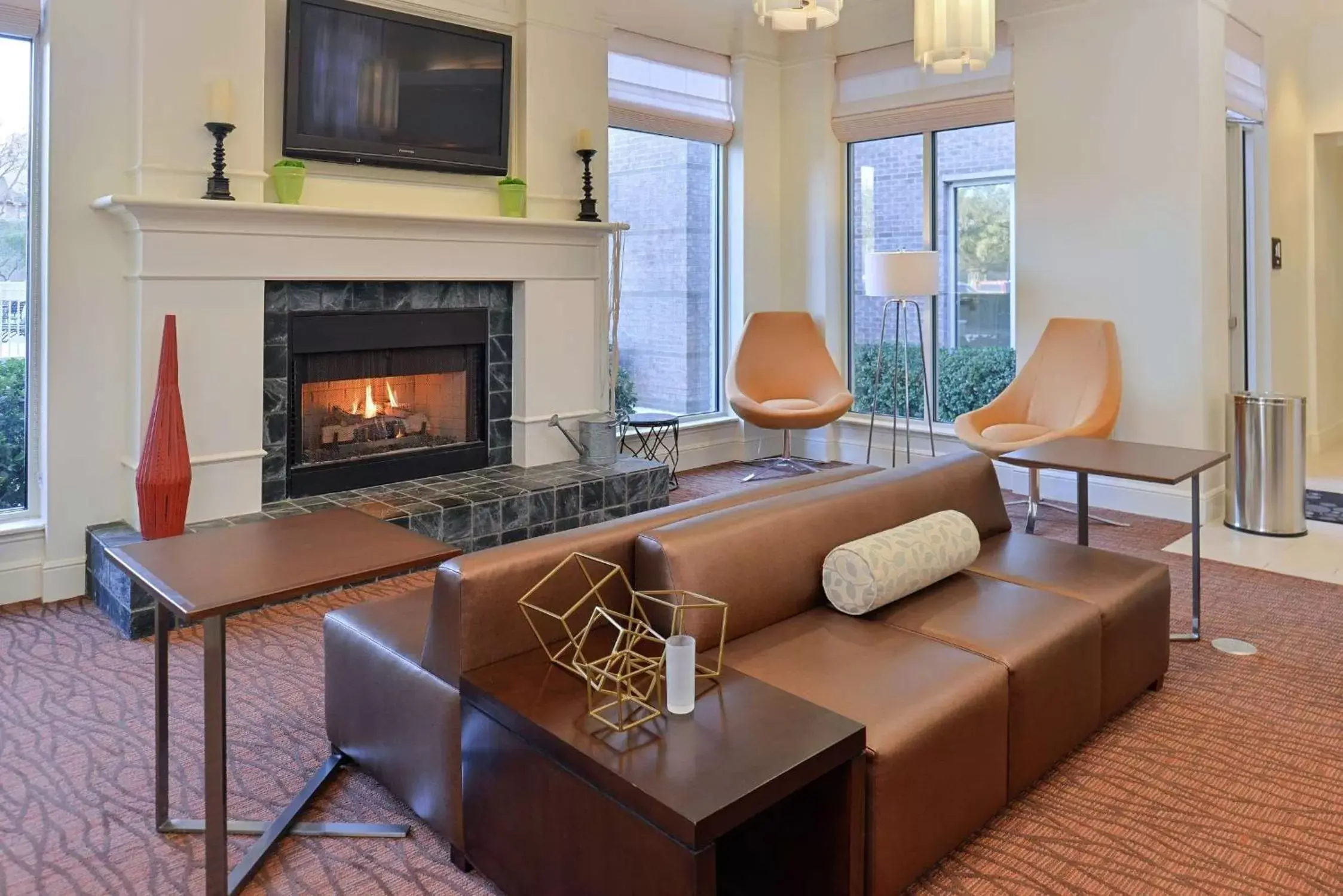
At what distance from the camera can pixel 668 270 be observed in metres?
6.07

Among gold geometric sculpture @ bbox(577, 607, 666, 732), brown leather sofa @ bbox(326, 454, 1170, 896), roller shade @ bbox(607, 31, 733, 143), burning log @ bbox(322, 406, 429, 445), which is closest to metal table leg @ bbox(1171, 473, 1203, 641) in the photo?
brown leather sofa @ bbox(326, 454, 1170, 896)

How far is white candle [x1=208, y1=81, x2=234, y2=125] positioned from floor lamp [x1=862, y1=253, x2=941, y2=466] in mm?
3424

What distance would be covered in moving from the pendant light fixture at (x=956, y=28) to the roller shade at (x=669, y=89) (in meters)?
2.11

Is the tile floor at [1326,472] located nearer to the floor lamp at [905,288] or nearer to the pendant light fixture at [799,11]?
the floor lamp at [905,288]

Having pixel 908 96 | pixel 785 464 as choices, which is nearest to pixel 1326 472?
pixel 785 464

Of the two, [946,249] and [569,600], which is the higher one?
[946,249]

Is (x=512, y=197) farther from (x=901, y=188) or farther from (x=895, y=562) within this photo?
(x=895, y=562)

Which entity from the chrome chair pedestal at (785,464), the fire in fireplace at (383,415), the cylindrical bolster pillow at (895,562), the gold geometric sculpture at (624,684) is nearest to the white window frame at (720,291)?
the chrome chair pedestal at (785,464)

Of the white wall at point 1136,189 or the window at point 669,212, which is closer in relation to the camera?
the white wall at point 1136,189

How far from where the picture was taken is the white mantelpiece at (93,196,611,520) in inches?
142

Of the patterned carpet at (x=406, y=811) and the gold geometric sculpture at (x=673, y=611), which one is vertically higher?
the gold geometric sculpture at (x=673, y=611)

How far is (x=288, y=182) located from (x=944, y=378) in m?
3.95

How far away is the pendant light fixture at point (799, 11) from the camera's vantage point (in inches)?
132

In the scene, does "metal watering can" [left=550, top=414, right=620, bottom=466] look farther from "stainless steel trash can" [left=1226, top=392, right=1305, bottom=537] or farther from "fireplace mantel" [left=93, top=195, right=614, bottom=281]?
"stainless steel trash can" [left=1226, top=392, right=1305, bottom=537]
